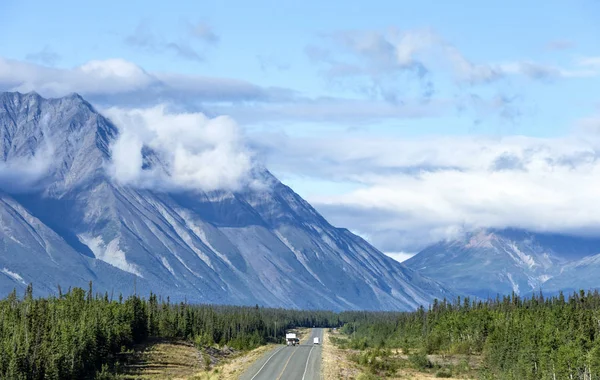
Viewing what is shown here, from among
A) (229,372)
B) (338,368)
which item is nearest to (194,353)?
(229,372)

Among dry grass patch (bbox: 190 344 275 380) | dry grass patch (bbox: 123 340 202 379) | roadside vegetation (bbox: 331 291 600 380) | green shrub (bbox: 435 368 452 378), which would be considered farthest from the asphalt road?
green shrub (bbox: 435 368 452 378)

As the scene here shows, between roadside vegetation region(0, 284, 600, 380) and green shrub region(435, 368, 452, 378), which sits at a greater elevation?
roadside vegetation region(0, 284, 600, 380)

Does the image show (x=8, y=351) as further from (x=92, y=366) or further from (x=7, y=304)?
(x=7, y=304)

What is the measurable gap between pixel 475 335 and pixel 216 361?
2228 inches

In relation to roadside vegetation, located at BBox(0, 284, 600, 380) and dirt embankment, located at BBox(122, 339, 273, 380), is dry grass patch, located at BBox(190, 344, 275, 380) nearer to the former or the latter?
dirt embankment, located at BBox(122, 339, 273, 380)

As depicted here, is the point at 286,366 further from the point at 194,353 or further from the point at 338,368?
the point at 194,353

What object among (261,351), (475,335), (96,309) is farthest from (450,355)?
(96,309)

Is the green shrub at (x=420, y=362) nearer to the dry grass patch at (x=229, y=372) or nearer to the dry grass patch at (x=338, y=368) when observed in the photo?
the dry grass patch at (x=338, y=368)

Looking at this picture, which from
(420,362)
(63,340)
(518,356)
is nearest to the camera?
(63,340)

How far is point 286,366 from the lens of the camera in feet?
449

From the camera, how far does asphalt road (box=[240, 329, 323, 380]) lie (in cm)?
12256

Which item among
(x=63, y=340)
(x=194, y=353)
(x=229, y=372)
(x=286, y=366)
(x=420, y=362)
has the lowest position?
(x=229, y=372)

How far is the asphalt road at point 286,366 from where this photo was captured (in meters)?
123

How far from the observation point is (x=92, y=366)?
141750mm
